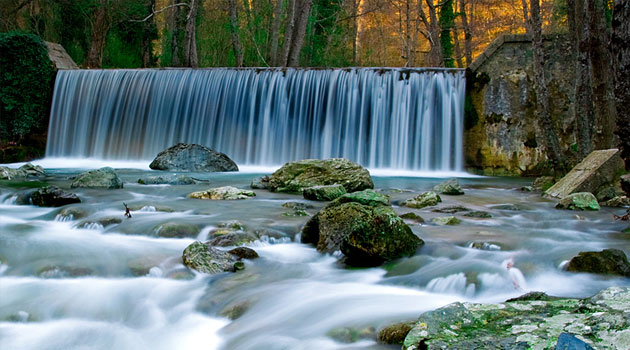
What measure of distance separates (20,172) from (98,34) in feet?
35.1

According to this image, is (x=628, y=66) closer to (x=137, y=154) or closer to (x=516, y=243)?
Result: (x=516, y=243)

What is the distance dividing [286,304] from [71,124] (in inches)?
554

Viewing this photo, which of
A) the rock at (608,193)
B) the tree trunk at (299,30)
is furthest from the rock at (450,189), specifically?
the tree trunk at (299,30)

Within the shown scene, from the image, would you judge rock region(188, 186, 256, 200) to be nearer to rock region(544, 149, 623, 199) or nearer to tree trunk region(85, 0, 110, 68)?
rock region(544, 149, 623, 199)

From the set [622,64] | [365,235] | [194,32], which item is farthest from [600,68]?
[194,32]

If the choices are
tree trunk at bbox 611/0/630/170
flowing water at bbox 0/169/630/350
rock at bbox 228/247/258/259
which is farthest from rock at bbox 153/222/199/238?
tree trunk at bbox 611/0/630/170

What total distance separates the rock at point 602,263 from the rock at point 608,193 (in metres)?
3.87

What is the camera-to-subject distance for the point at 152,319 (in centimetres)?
352

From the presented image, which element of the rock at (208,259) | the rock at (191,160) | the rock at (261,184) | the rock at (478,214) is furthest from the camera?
the rock at (191,160)

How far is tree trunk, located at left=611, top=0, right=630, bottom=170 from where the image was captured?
4605mm

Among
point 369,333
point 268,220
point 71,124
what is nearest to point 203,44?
point 71,124

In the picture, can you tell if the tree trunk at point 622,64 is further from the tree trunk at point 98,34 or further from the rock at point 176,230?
the tree trunk at point 98,34

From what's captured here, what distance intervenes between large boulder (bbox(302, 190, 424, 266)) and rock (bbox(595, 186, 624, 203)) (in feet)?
13.2

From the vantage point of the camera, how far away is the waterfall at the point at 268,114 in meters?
13.6
